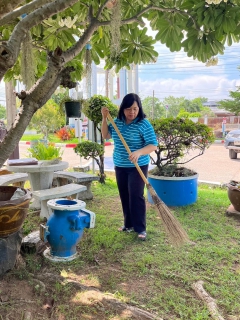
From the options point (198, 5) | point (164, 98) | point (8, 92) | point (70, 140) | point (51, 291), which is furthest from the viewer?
point (164, 98)

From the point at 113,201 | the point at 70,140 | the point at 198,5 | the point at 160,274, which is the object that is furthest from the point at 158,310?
the point at 70,140

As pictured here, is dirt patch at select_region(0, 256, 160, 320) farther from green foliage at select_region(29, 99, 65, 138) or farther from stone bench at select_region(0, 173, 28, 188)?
green foliage at select_region(29, 99, 65, 138)

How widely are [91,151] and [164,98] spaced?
148 feet

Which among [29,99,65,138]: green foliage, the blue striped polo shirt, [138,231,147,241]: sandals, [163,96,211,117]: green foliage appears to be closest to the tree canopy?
the blue striped polo shirt

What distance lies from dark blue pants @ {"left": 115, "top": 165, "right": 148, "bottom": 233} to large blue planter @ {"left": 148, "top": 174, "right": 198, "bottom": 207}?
1115 mm

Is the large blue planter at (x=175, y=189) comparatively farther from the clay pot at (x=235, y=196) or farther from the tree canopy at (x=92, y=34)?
the tree canopy at (x=92, y=34)

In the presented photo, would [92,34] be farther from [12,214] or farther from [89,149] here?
[89,149]

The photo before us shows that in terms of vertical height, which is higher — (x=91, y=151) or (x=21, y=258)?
(x=91, y=151)

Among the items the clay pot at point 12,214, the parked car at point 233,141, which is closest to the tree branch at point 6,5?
the clay pot at point 12,214

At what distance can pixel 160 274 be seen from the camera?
2.37 meters

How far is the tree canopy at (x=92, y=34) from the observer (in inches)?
65.5

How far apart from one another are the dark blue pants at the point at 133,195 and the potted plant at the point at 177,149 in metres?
1.12

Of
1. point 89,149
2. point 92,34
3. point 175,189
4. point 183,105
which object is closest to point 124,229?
point 175,189

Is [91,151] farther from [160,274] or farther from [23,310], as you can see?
[23,310]
